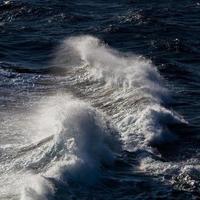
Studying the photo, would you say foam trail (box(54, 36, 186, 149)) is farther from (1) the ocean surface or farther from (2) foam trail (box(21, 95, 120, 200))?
(2) foam trail (box(21, 95, 120, 200))

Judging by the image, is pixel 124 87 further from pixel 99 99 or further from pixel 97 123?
pixel 97 123

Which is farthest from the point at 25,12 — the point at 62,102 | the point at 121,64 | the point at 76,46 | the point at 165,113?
the point at 165,113

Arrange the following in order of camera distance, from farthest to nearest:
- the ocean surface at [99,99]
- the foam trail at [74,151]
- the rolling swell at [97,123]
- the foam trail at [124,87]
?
the foam trail at [124,87], the rolling swell at [97,123], the ocean surface at [99,99], the foam trail at [74,151]

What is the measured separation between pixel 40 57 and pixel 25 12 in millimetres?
7334

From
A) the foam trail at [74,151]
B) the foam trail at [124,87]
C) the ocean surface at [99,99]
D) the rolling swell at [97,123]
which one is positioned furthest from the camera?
the foam trail at [124,87]

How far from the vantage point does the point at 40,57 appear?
3588 cm

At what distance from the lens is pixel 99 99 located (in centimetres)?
2967

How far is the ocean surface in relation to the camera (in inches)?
876

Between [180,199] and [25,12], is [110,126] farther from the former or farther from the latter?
[25,12]

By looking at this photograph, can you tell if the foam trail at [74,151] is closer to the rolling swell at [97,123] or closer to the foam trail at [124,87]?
the rolling swell at [97,123]

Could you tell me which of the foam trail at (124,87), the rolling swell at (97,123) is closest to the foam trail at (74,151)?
the rolling swell at (97,123)

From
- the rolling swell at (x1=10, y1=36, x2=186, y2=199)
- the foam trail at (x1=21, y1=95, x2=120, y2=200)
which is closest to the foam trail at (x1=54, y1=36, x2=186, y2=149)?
the rolling swell at (x1=10, y1=36, x2=186, y2=199)

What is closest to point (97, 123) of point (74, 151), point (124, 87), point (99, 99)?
point (74, 151)

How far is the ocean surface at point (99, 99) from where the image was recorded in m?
22.2
